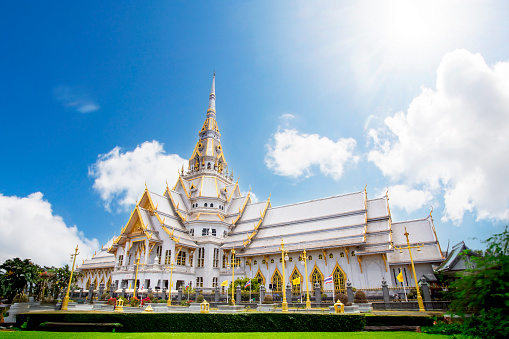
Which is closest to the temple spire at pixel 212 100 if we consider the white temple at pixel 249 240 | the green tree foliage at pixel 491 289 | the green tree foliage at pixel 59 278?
the white temple at pixel 249 240

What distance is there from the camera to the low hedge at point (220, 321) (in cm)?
1319

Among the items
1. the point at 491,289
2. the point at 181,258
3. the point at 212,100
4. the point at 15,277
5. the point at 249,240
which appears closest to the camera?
the point at 491,289

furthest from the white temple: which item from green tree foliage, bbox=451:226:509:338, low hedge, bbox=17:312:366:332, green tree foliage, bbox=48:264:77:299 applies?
green tree foliage, bbox=451:226:509:338

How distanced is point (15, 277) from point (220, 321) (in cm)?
2030

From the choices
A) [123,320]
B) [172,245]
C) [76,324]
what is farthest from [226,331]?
[172,245]

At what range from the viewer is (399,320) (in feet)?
44.2

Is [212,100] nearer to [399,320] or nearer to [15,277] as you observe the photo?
[15,277]

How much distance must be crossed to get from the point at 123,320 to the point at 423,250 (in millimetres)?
25571

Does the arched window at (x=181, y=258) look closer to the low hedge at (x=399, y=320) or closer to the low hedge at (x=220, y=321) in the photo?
the low hedge at (x=220, y=321)

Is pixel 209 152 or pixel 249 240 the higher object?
pixel 209 152

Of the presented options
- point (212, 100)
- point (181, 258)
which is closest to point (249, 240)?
point (181, 258)

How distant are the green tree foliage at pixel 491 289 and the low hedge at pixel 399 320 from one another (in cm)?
753

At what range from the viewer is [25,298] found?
71.7 ft

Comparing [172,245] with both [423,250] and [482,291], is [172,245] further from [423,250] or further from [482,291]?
[482,291]
